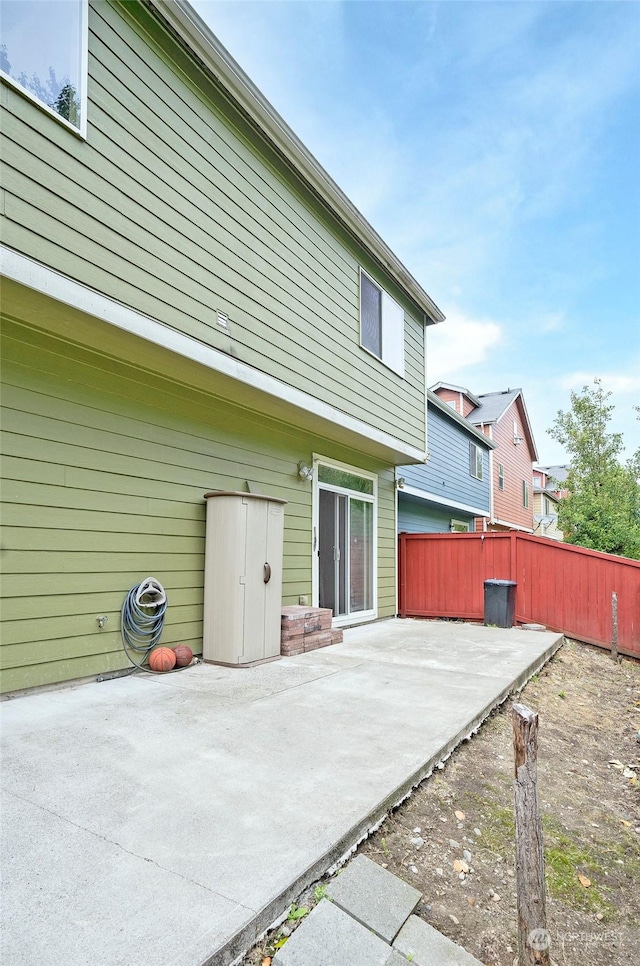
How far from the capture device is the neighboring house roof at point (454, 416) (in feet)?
40.0

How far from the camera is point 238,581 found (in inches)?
187

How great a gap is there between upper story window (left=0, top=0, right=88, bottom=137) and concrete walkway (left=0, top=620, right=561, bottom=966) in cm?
397

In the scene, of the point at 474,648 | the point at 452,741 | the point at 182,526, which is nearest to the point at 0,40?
the point at 182,526

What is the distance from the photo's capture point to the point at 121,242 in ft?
12.7

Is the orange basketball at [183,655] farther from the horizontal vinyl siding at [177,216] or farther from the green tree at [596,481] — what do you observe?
the green tree at [596,481]

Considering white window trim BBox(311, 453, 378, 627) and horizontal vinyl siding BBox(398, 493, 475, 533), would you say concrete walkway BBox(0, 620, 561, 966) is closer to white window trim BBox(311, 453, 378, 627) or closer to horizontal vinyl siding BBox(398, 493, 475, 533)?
white window trim BBox(311, 453, 378, 627)

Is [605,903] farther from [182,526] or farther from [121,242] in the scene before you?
[121,242]

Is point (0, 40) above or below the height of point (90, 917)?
above

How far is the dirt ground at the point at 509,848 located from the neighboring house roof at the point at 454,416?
914 centimetres

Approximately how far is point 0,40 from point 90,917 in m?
4.65

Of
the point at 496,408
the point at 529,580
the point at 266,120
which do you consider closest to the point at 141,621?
the point at 266,120

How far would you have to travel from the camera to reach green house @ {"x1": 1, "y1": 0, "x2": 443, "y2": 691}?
3.52 meters

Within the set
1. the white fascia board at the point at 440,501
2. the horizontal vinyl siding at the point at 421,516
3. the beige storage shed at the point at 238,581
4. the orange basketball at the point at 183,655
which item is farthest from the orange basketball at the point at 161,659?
the horizontal vinyl siding at the point at 421,516

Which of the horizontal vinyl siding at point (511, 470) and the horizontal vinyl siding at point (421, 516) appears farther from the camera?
the horizontal vinyl siding at point (511, 470)
